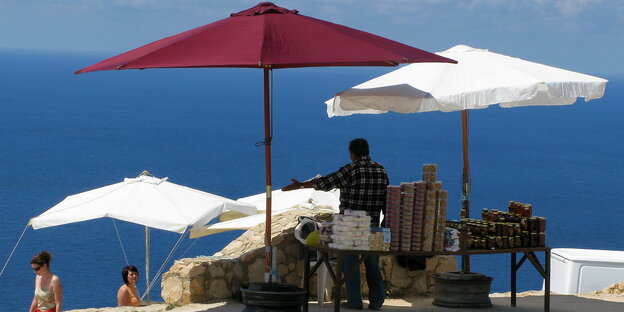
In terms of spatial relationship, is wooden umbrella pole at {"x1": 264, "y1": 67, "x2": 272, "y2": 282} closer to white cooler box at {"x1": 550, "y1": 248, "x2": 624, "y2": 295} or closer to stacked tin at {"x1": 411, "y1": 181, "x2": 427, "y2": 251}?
stacked tin at {"x1": 411, "y1": 181, "x2": 427, "y2": 251}

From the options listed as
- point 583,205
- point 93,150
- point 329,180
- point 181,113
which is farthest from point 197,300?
point 181,113

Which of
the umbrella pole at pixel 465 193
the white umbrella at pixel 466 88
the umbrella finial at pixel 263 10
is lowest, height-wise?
the umbrella pole at pixel 465 193

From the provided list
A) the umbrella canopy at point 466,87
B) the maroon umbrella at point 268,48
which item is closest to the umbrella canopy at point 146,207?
the umbrella canopy at point 466,87

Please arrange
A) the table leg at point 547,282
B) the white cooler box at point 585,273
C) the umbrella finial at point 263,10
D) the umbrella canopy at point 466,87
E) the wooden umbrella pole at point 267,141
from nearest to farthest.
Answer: the wooden umbrella pole at point 267,141
the umbrella finial at point 263,10
the table leg at point 547,282
the umbrella canopy at point 466,87
the white cooler box at point 585,273

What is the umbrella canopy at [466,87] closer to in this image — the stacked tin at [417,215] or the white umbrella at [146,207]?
the stacked tin at [417,215]

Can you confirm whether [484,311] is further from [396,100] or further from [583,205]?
[583,205]

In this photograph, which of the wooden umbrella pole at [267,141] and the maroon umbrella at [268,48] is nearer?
the maroon umbrella at [268,48]

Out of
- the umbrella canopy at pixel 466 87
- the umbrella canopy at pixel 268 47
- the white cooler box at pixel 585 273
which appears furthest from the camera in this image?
the white cooler box at pixel 585 273

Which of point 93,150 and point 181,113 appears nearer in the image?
point 93,150

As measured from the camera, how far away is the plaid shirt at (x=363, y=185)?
9.14 m

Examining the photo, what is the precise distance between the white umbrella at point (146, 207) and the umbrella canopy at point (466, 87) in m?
4.82

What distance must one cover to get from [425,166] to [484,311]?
5.26 feet

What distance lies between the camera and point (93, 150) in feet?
321

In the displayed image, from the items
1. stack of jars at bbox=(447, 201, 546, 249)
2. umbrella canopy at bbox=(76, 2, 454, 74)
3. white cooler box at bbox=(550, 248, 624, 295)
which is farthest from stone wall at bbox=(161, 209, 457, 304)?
white cooler box at bbox=(550, 248, 624, 295)
